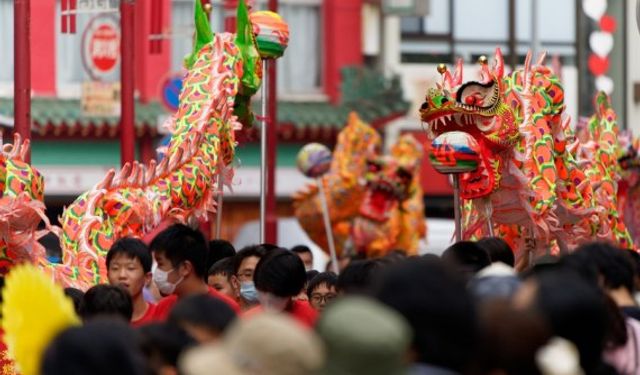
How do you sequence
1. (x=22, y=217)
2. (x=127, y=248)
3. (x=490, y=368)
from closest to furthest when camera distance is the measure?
(x=490, y=368), (x=127, y=248), (x=22, y=217)

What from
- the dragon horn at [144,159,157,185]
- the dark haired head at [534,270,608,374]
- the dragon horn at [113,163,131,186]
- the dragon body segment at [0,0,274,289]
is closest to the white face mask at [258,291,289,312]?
the dark haired head at [534,270,608,374]

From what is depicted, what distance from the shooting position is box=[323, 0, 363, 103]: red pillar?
26.6m

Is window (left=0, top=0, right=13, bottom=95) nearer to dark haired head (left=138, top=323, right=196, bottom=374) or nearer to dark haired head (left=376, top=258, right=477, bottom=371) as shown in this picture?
dark haired head (left=138, top=323, right=196, bottom=374)

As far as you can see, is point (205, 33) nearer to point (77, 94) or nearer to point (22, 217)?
point (22, 217)

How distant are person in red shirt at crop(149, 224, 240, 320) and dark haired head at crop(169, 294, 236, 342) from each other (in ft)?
8.17

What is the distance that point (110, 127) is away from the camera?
80.2 ft

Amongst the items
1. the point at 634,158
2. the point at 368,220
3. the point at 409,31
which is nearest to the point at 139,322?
the point at 634,158

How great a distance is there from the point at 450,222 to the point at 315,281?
14015mm

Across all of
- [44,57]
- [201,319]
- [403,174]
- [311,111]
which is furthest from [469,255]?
[311,111]

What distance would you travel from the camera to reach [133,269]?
8.75 meters

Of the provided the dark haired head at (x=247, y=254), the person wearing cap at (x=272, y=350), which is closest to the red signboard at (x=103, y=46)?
the dark haired head at (x=247, y=254)

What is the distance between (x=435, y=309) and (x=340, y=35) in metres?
21.5

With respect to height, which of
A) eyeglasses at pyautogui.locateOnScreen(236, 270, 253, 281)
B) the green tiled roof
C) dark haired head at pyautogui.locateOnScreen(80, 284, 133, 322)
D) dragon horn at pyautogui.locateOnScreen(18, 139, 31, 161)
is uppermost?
the green tiled roof

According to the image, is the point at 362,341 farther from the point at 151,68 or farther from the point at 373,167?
the point at 151,68
